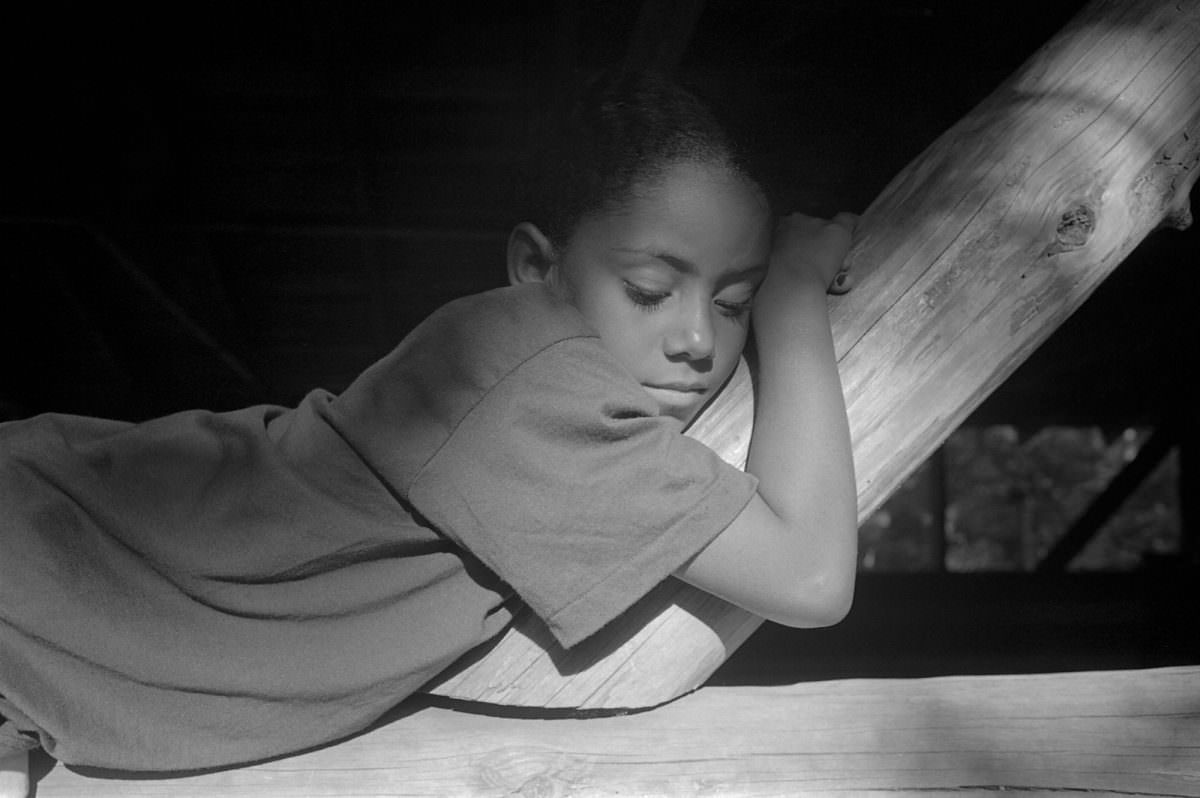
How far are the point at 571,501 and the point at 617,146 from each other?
1.50 ft

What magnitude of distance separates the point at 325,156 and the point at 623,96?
280cm

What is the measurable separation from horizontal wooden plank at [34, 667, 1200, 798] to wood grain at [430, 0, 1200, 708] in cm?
5

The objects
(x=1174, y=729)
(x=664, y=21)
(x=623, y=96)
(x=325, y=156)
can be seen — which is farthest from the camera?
(x=325, y=156)

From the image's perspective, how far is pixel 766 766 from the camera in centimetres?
117

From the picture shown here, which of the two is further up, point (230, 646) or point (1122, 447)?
point (230, 646)

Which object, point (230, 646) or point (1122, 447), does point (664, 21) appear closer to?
point (230, 646)

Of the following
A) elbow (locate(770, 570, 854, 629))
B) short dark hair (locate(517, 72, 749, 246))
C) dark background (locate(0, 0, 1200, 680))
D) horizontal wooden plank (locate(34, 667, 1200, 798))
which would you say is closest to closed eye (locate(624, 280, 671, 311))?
short dark hair (locate(517, 72, 749, 246))

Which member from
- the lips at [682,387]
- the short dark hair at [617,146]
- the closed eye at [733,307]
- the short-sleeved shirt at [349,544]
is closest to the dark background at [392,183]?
the short dark hair at [617,146]

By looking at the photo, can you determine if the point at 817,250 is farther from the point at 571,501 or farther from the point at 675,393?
the point at 571,501

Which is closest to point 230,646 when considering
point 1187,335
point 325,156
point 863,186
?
point 325,156

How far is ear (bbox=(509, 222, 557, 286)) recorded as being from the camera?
135 cm

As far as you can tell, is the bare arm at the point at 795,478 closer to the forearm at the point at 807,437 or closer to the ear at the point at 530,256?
the forearm at the point at 807,437

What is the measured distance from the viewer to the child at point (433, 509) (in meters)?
1.09

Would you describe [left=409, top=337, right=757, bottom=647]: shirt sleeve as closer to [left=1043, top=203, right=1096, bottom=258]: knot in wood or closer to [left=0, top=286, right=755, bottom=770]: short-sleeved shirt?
[left=0, top=286, right=755, bottom=770]: short-sleeved shirt
